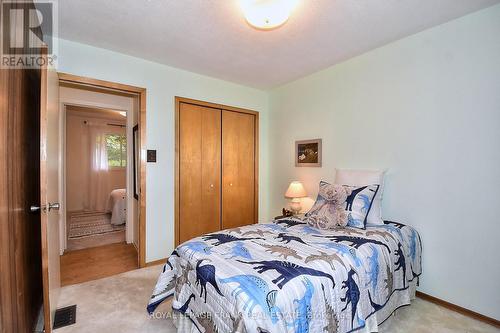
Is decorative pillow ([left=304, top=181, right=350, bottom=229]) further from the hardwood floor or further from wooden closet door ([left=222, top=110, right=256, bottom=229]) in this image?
the hardwood floor

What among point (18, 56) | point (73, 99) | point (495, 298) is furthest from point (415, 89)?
point (73, 99)

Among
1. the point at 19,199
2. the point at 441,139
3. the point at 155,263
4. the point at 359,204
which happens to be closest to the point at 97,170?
the point at 155,263

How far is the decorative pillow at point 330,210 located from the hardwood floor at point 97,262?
2228 millimetres

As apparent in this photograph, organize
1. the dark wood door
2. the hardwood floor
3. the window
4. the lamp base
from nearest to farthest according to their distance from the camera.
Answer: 1. the dark wood door
2. the hardwood floor
3. the lamp base
4. the window

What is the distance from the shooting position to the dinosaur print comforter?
1.21 meters

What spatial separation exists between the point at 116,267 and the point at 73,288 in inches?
20.7

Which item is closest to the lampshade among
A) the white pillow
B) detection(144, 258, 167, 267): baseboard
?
the white pillow

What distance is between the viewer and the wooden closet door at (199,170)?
3281 mm

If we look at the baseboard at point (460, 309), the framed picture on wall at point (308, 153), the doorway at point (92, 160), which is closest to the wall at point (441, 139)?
the baseboard at point (460, 309)

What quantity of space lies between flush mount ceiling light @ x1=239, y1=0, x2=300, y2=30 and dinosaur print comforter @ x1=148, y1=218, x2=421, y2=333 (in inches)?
65.2

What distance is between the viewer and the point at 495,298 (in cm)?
189

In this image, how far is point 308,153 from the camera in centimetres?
338

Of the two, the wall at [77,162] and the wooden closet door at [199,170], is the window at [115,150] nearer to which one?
the wall at [77,162]

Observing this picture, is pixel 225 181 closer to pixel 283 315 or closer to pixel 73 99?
pixel 73 99
